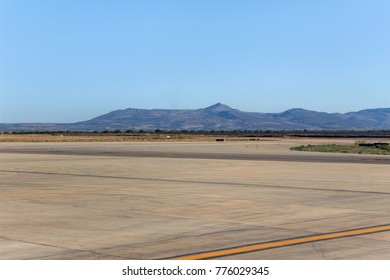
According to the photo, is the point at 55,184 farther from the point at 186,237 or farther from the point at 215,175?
the point at 186,237

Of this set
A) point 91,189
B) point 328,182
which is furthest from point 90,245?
point 328,182

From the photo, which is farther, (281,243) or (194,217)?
(194,217)

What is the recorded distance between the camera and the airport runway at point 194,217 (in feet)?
41.4

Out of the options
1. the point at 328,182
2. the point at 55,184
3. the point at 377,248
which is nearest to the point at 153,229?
the point at 377,248

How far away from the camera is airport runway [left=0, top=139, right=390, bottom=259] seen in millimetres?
12617

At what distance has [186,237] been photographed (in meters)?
14.0

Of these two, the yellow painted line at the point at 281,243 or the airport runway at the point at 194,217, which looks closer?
the yellow painted line at the point at 281,243

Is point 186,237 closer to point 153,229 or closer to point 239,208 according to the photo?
point 153,229

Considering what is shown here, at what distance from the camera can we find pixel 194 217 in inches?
675

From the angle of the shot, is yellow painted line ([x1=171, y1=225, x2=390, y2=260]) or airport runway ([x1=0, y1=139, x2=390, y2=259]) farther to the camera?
airport runway ([x1=0, y1=139, x2=390, y2=259])

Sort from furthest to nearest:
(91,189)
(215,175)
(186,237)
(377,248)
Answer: (215,175), (91,189), (186,237), (377,248)
